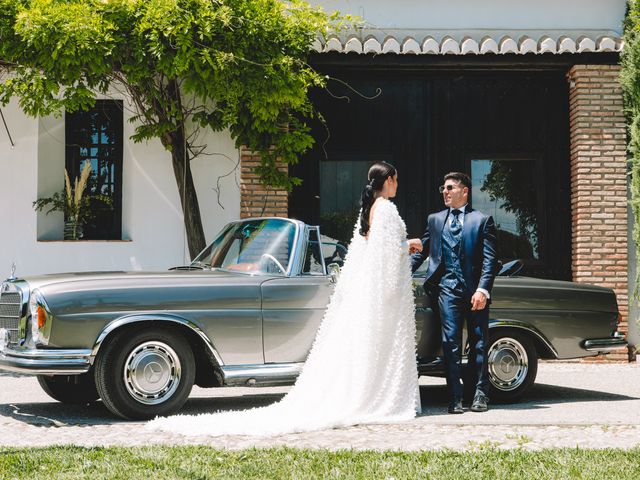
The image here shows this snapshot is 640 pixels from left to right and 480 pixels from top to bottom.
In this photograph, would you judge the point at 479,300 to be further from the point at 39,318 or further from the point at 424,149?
the point at 424,149

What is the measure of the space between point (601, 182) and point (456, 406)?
21.1ft

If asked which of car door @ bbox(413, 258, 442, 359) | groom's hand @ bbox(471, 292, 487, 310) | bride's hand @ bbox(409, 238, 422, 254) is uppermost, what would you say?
bride's hand @ bbox(409, 238, 422, 254)

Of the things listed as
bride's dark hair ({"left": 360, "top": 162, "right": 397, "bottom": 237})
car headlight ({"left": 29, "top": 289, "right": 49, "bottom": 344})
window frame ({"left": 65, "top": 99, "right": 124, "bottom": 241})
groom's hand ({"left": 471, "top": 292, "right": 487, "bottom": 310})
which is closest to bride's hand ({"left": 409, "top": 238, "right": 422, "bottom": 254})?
bride's dark hair ({"left": 360, "top": 162, "right": 397, "bottom": 237})

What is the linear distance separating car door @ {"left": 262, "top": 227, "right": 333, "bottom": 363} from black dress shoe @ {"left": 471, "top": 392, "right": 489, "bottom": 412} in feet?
4.99

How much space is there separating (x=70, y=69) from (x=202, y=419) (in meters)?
6.00

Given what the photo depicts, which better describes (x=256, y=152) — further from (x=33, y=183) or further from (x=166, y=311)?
(x=166, y=311)

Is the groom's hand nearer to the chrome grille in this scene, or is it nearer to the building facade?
the chrome grille

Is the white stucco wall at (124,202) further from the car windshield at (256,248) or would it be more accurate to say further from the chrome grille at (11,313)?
the chrome grille at (11,313)

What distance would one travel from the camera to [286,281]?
7.78 metres

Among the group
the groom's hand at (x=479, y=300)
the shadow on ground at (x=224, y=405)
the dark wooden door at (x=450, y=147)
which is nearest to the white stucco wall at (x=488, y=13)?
the dark wooden door at (x=450, y=147)

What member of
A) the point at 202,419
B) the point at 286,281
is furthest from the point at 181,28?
the point at 202,419

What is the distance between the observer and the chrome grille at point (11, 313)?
24.2 feet

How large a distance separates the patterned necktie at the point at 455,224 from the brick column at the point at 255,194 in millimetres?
5231

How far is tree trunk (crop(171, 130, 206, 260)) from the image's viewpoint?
12852mm
